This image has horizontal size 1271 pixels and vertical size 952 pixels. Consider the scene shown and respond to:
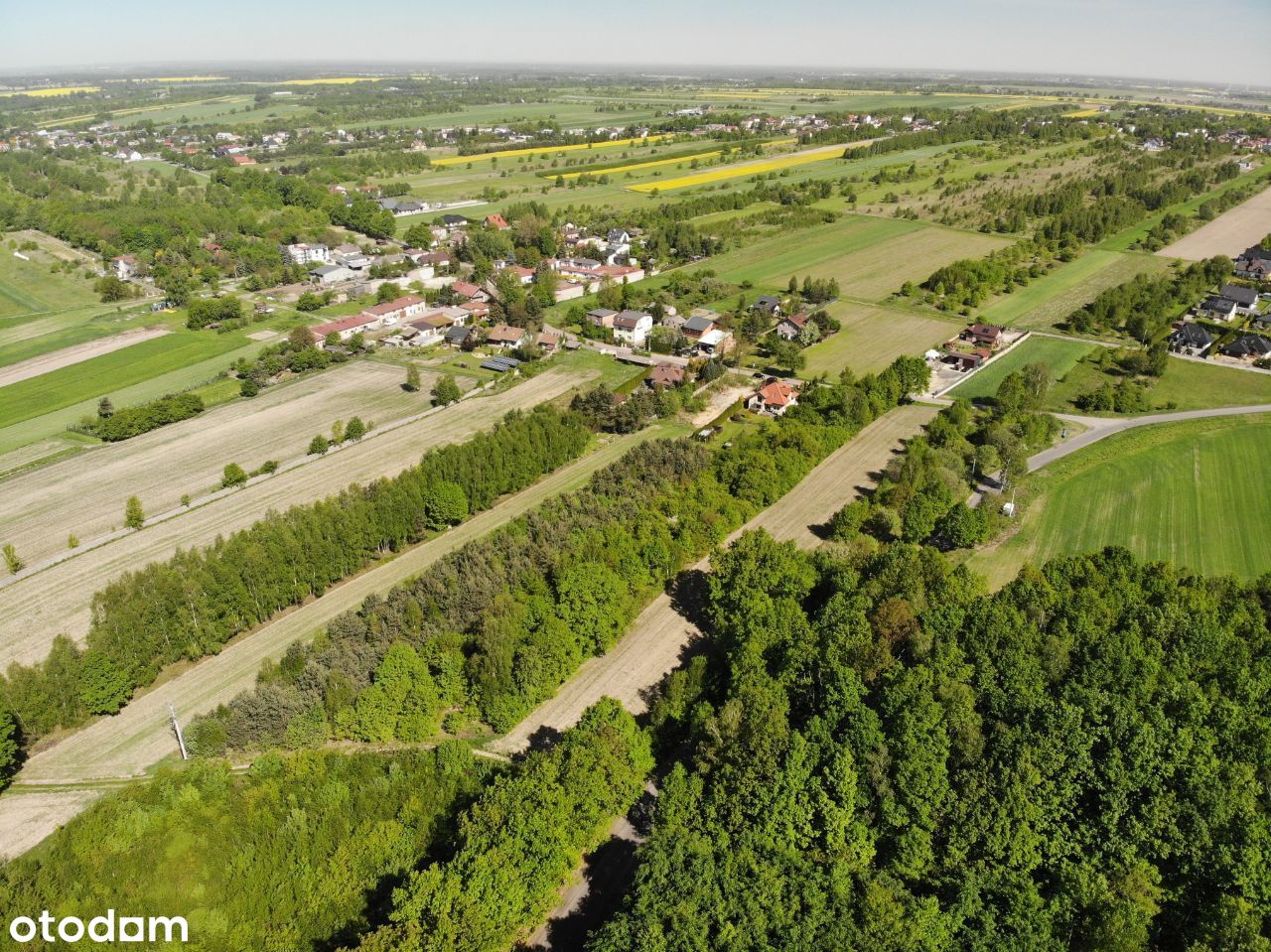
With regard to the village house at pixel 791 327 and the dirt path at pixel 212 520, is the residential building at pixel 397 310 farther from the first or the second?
the village house at pixel 791 327

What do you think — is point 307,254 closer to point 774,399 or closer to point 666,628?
point 774,399

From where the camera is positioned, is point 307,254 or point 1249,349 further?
point 307,254

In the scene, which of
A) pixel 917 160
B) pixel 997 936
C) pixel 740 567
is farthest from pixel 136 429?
pixel 917 160

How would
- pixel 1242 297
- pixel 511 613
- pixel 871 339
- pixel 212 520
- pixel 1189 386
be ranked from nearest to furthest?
pixel 511 613, pixel 212 520, pixel 1189 386, pixel 871 339, pixel 1242 297

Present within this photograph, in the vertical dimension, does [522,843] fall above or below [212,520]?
above

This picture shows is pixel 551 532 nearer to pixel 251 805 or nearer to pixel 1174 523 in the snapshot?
pixel 251 805

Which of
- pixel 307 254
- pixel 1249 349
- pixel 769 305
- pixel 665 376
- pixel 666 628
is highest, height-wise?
pixel 307 254

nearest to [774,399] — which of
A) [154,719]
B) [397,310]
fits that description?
[397,310]

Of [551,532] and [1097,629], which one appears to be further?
[551,532]
